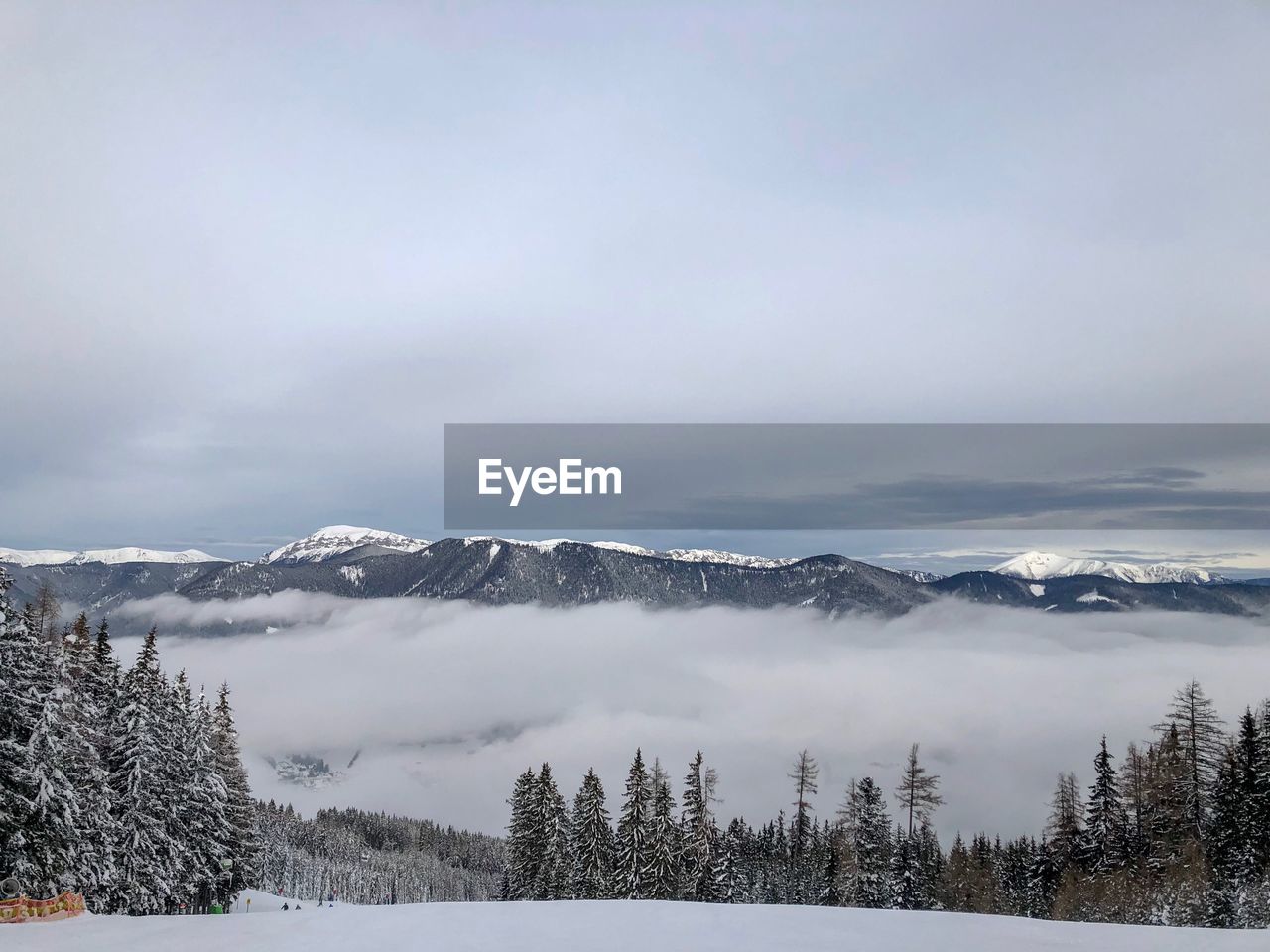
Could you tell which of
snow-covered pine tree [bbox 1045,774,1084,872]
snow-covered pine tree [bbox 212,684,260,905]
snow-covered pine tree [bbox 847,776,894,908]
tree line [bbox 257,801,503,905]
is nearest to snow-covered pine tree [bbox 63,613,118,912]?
snow-covered pine tree [bbox 212,684,260,905]

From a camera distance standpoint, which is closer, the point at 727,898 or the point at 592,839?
the point at 727,898

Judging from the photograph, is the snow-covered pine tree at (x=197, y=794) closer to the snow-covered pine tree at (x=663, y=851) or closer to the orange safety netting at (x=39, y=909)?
the orange safety netting at (x=39, y=909)

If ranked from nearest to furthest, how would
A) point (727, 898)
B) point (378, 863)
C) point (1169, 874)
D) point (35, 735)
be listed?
1. point (35, 735)
2. point (1169, 874)
3. point (727, 898)
4. point (378, 863)

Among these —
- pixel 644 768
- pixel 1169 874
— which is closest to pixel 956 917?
pixel 1169 874

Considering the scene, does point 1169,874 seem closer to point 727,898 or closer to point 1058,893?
point 1058,893

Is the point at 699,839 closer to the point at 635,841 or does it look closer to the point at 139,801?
the point at 635,841

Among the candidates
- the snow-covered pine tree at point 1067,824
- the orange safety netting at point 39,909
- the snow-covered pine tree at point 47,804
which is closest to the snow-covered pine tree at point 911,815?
the snow-covered pine tree at point 1067,824

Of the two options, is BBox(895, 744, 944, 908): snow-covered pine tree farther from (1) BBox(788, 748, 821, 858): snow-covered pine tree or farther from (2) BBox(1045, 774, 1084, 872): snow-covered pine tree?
(1) BBox(788, 748, 821, 858): snow-covered pine tree
